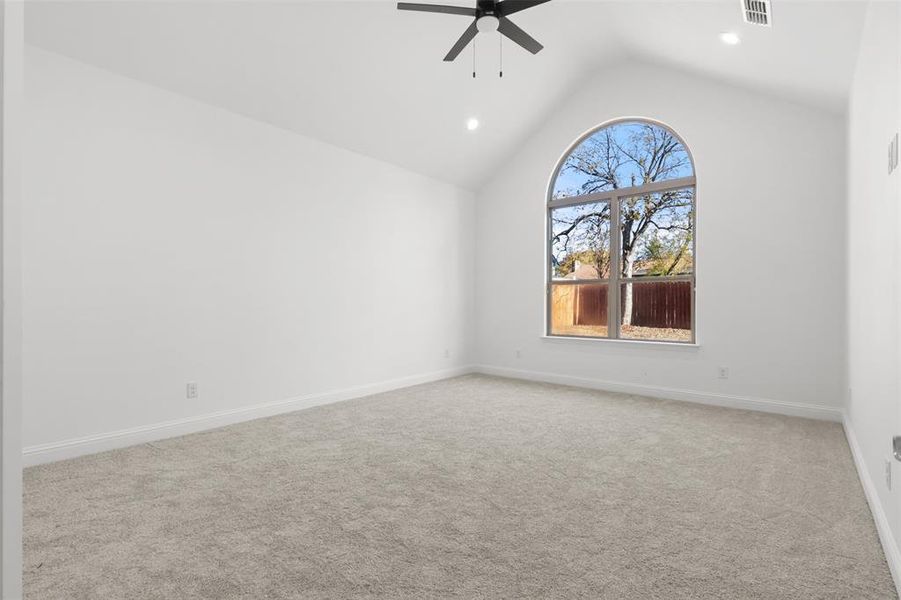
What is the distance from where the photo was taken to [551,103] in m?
5.84

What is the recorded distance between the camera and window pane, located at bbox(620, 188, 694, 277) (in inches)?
206

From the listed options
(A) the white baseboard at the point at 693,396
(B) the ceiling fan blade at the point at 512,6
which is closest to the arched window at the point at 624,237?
(A) the white baseboard at the point at 693,396

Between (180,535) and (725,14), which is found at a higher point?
(725,14)

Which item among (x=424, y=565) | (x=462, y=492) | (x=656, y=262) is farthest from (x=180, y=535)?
(x=656, y=262)

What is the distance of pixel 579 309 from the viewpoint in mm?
6035

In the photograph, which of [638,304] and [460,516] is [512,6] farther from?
[638,304]

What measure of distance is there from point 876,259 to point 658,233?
3.03 meters

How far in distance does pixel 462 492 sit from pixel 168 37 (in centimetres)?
352

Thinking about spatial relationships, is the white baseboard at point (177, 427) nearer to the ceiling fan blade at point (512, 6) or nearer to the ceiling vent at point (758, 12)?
the ceiling fan blade at point (512, 6)

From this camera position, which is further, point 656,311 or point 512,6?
point 656,311

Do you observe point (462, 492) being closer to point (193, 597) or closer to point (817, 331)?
point (193, 597)

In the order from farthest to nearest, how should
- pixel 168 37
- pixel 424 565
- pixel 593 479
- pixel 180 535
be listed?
pixel 168 37
pixel 593 479
pixel 180 535
pixel 424 565

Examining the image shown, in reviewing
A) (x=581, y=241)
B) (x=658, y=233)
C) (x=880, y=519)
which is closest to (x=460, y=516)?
(x=880, y=519)

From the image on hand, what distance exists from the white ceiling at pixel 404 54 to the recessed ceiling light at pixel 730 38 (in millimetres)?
61
